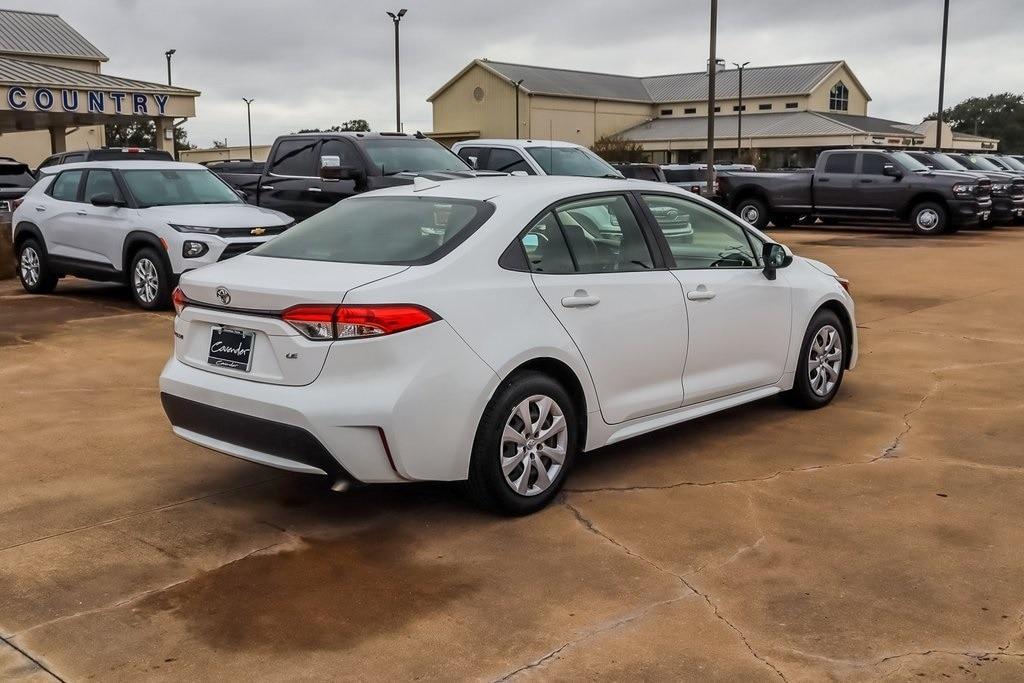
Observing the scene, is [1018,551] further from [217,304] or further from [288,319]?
[217,304]

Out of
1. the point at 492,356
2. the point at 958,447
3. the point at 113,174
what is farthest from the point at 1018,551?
the point at 113,174

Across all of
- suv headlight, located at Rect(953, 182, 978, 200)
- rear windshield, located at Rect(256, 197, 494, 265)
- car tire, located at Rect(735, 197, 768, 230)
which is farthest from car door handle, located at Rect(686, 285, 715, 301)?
car tire, located at Rect(735, 197, 768, 230)

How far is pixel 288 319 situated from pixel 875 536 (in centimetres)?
275

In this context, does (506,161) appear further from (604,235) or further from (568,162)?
(604,235)

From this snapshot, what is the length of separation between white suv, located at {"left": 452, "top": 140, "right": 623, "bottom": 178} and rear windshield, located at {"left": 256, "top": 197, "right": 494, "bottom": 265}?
9419mm

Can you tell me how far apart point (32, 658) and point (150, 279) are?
8.36 metres

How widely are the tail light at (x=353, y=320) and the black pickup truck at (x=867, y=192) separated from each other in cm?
1977

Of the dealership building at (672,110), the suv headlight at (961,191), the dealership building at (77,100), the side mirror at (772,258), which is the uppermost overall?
the dealership building at (672,110)

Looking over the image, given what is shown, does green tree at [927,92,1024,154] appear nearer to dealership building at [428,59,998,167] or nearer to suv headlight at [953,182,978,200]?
dealership building at [428,59,998,167]

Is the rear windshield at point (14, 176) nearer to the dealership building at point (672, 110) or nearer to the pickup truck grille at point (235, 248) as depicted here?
the pickup truck grille at point (235, 248)

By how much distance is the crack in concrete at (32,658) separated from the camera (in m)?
3.53

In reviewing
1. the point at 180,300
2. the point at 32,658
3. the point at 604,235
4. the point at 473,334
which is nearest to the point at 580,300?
the point at 604,235

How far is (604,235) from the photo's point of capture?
557 cm

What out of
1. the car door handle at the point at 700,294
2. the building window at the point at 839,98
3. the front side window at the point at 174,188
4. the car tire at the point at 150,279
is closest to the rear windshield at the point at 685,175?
the front side window at the point at 174,188
